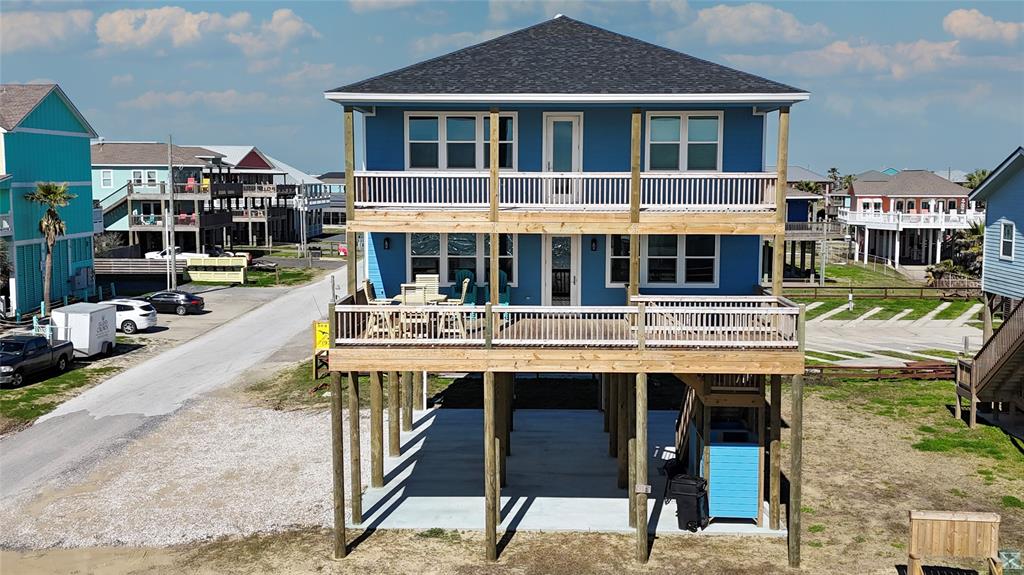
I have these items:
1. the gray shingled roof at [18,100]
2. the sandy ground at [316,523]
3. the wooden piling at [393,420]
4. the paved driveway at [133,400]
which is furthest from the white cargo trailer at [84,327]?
the wooden piling at [393,420]

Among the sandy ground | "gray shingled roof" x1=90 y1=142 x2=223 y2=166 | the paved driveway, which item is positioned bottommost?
the sandy ground

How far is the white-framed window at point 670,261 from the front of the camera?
22.4m

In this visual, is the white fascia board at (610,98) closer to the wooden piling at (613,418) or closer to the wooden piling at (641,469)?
the wooden piling at (641,469)

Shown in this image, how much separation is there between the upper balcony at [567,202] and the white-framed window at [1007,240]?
44.7 ft

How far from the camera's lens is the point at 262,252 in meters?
80.4

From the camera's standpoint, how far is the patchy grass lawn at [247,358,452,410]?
2962cm

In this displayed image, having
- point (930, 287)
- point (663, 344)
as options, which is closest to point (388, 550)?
point (663, 344)

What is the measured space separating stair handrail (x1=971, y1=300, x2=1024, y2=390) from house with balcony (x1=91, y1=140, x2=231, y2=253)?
168 ft

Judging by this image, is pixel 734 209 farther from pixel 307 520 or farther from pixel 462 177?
pixel 307 520

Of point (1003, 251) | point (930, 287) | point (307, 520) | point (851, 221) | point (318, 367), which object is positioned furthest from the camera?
point (851, 221)

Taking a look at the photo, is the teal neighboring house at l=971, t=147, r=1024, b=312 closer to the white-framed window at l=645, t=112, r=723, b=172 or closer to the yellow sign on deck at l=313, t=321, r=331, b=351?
the white-framed window at l=645, t=112, r=723, b=172

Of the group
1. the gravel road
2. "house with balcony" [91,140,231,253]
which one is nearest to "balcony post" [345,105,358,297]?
the gravel road

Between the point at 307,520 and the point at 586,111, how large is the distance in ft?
36.7

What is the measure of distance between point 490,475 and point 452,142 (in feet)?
27.7
